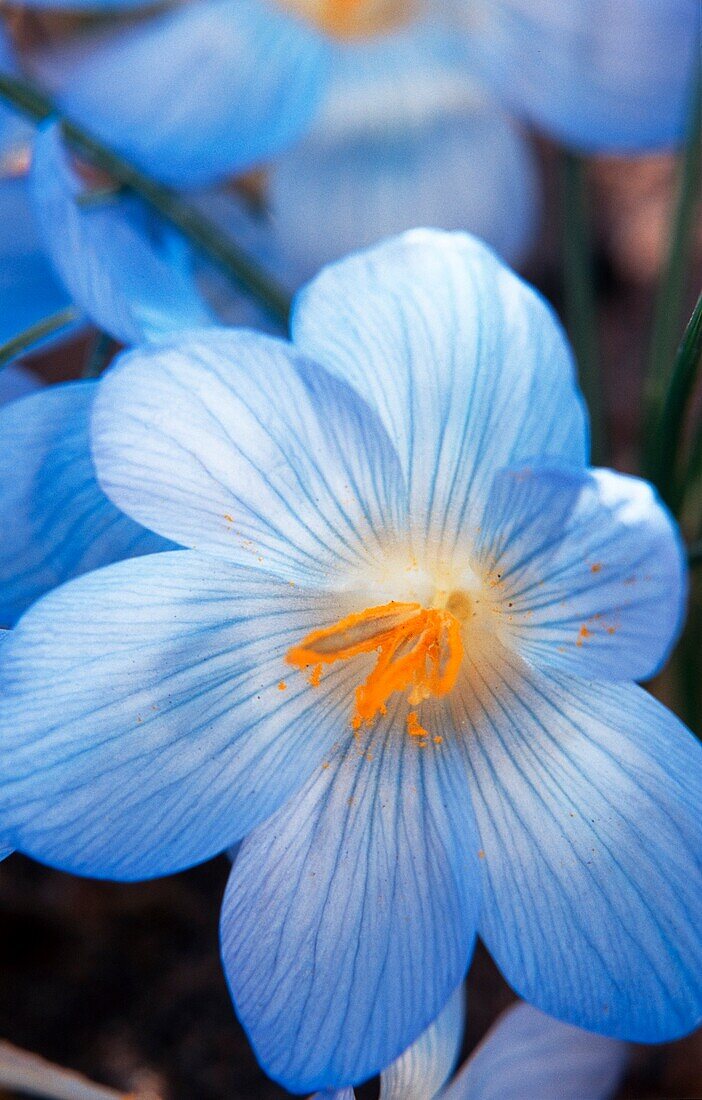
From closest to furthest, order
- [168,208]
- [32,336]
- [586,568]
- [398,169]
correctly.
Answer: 1. [586,568]
2. [32,336]
3. [168,208]
4. [398,169]

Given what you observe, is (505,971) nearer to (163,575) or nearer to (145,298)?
(163,575)

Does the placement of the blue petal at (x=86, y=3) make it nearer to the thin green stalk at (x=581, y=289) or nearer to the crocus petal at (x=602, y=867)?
the thin green stalk at (x=581, y=289)

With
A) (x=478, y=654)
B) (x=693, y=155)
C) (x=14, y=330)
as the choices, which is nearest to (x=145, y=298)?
(x=14, y=330)

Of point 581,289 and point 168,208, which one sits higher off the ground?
point 168,208

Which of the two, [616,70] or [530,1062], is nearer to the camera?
[530,1062]

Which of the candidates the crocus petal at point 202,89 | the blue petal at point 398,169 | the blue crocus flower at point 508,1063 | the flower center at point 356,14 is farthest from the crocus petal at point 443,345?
the flower center at point 356,14

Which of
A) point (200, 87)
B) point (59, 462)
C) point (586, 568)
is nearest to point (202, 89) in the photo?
point (200, 87)

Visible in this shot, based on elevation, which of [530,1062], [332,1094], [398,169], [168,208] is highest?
[168,208]

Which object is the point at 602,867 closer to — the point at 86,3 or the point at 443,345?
the point at 443,345
